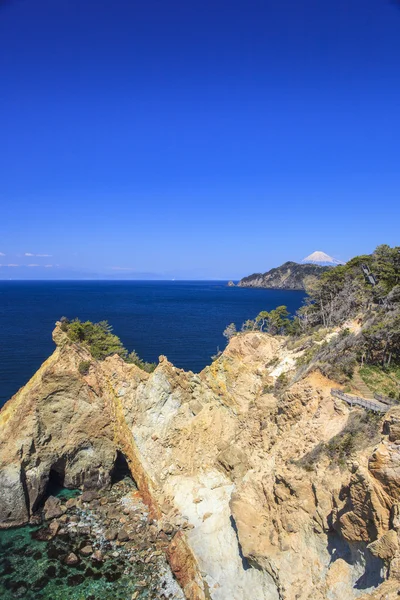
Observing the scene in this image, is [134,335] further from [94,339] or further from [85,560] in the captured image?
[85,560]

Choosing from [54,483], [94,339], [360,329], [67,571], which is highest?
[360,329]

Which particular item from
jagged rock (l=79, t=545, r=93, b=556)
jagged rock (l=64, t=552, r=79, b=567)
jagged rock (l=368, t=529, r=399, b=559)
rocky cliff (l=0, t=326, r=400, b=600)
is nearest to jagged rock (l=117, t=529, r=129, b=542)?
jagged rock (l=79, t=545, r=93, b=556)

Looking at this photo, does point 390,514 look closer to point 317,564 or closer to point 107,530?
point 317,564

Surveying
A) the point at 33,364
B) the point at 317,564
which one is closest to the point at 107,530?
the point at 317,564

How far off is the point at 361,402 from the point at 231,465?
30.8 feet

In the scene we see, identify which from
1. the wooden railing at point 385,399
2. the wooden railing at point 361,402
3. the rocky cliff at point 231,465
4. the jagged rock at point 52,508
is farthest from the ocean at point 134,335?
the wooden railing at point 385,399

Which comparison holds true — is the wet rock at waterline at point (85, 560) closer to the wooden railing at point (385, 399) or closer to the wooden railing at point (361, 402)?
the wooden railing at point (361, 402)

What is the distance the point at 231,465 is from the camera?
23.5 m

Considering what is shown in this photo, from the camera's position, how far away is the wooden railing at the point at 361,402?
708 inches

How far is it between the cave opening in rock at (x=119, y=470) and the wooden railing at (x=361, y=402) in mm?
18703

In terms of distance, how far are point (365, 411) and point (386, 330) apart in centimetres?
828

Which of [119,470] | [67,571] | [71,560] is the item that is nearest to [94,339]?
[119,470]

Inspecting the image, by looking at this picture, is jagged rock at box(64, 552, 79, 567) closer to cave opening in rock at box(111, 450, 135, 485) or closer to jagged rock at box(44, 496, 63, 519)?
jagged rock at box(44, 496, 63, 519)

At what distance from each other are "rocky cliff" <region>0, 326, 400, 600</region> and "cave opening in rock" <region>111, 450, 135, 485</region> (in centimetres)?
120
